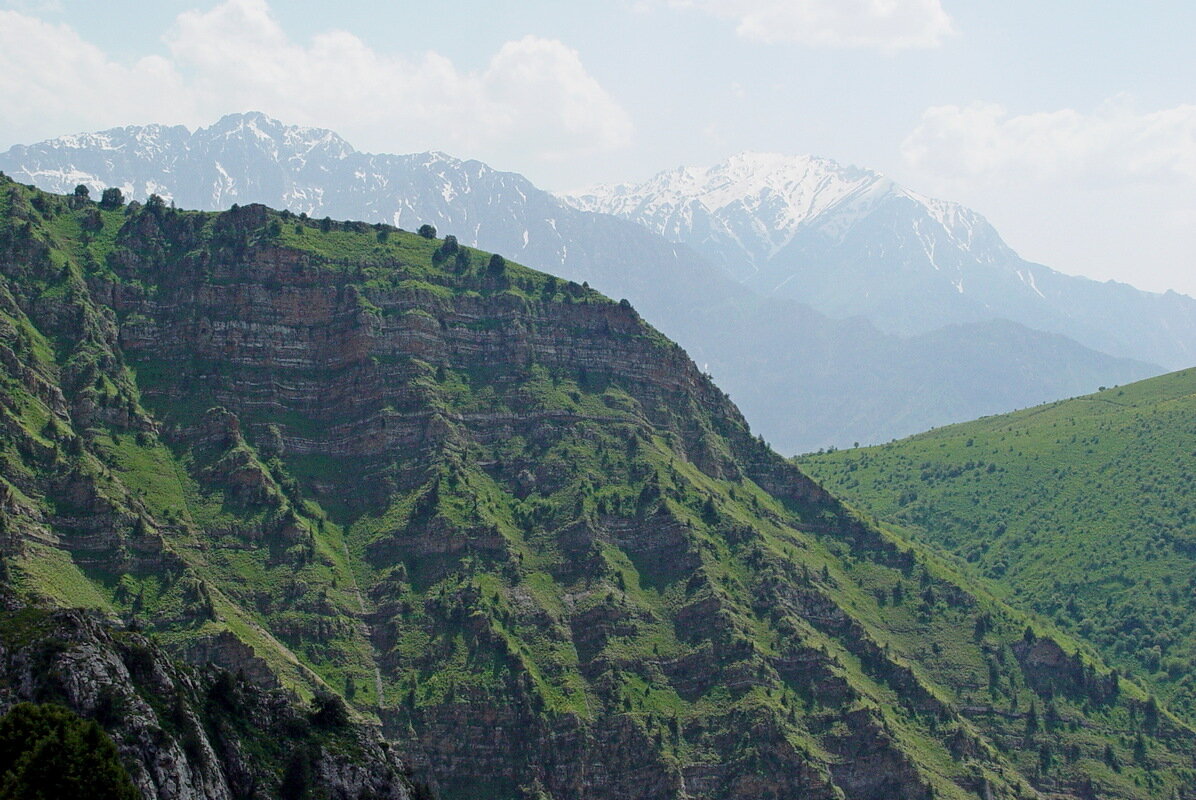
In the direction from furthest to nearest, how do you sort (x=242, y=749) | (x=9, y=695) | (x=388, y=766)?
1. (x=388, y=766)
2. (x=242, y=749)
3. (x=9, y=695)

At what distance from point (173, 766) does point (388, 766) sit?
131 feet

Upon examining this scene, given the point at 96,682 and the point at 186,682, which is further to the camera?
the point at 186,682

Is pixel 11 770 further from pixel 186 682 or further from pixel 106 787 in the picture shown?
pixel 186 682

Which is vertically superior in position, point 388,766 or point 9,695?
point 9,695

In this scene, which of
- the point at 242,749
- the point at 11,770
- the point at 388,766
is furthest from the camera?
the point at 388,766

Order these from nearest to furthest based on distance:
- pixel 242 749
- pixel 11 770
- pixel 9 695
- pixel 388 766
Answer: pixel 11 770 → pixel 9 695 → pixel 242 749 → pixel 388 766

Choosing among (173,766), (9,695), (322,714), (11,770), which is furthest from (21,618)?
(322,714)

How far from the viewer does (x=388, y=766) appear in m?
167

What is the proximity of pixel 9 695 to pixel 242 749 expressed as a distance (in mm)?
26138

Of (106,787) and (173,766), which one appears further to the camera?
(173,766)

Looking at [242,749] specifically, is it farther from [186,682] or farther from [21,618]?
[21,618]

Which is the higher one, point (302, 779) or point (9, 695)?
point (9, 695)

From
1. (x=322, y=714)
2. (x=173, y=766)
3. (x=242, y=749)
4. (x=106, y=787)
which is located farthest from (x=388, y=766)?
(x=106, y=787)

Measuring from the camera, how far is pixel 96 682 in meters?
133
